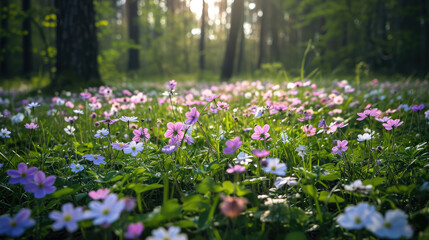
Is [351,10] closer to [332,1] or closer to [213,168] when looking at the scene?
[332,1]

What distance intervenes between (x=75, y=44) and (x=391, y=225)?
5.95 metres

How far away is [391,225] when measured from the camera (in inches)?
25.5

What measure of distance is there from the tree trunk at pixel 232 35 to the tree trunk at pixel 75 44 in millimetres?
5777

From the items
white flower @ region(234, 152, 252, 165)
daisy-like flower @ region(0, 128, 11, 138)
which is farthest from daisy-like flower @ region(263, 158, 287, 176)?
daisy-like flower @ region(0, 128, 11, 138)

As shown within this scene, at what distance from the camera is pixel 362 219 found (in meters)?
0.68

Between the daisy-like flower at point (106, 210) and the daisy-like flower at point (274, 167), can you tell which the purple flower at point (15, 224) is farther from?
the daisy-like flower at point (274, 167)

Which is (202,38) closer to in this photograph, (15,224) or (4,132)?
(4,132)

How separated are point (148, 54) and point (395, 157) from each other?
18106 mm

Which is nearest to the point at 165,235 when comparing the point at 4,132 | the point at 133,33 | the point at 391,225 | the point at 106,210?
the point at 106,210

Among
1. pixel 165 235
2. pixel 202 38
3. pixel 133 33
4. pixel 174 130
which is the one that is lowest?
pixel 165 235

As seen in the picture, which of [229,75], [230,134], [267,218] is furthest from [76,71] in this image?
[229,75]

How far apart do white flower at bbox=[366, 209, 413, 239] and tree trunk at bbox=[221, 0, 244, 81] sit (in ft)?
31.8

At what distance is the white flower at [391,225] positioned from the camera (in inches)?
24.2

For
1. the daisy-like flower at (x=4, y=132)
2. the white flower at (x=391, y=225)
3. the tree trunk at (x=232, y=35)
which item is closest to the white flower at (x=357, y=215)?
the white flower at (x=391, y=225)
